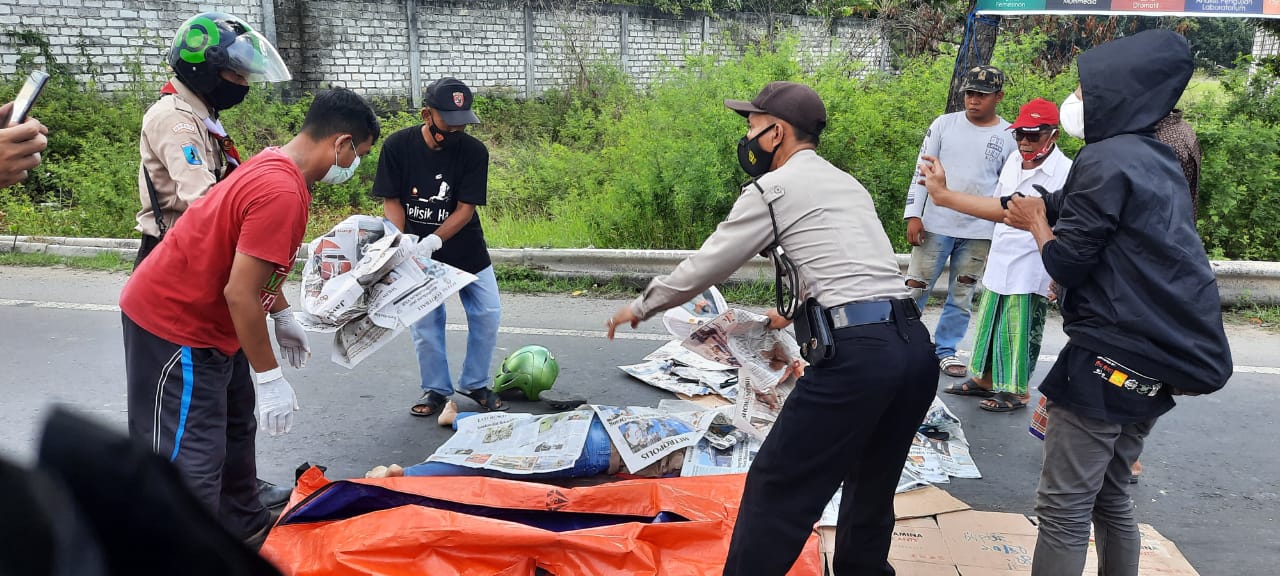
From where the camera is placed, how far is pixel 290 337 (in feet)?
11.6

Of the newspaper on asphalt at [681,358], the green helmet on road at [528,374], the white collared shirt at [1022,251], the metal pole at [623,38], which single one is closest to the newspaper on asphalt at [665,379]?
the newspaper on asphalt at [681,358]

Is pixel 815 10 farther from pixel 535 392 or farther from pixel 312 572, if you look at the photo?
pixel 312 572

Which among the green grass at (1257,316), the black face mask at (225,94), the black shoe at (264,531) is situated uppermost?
the black face mask at (225,94)

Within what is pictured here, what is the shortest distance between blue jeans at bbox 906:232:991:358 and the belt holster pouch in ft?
9.70

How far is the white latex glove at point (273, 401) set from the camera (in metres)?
3.11

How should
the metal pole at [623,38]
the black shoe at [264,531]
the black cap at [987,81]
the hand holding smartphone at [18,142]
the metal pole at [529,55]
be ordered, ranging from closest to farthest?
1. the hand holding smartphone at [18,142]
2. the black shoe at [264,531]
3. the black cap at [987,81]
4. the metal pole at [529,55]
5. the metal pole at [623,38]

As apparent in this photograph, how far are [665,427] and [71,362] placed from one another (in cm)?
398

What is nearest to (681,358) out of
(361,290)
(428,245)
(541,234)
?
(428,245)

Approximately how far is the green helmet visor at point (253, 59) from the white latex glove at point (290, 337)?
0.95 meters

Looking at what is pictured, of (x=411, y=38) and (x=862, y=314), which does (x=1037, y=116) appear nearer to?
(x=862, y=314)

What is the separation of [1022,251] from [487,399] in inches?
118

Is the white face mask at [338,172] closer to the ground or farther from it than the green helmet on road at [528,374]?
farther from it

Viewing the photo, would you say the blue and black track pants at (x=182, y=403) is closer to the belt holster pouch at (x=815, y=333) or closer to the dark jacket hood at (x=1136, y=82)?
the belt holster pouch at (x=815, y=333)

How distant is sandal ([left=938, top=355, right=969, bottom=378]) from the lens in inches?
213
